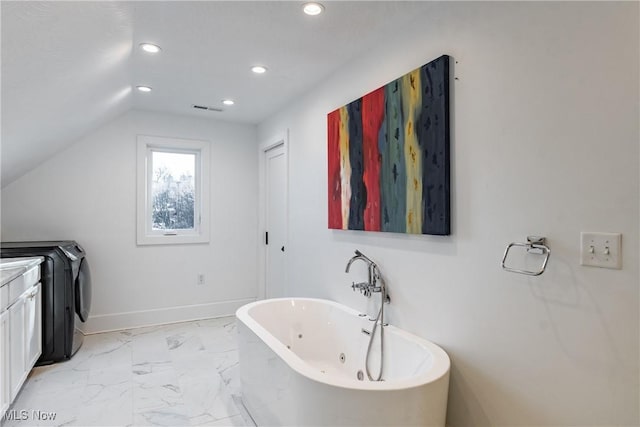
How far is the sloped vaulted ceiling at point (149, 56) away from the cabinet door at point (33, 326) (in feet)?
3.34

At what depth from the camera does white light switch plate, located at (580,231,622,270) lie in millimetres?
1291

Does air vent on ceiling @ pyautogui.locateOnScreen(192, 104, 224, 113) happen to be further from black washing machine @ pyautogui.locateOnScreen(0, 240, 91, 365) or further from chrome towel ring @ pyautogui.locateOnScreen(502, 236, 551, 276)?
chrome towel ring @ pyautogui.locateOnScreen(502, 236, 551, 276)

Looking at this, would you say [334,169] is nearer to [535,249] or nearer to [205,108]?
[535,249]

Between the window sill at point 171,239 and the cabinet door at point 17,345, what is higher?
the window sill at point 171,239

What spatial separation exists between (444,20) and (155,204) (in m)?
3.54

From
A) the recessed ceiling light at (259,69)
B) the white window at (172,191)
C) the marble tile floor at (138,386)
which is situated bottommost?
the marble tile floor at (138,386)

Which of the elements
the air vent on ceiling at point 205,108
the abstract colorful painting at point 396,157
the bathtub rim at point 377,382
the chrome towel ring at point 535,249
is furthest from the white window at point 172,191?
the chrome towel ring at point 535,249

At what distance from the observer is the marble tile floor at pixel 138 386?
230 centimetres

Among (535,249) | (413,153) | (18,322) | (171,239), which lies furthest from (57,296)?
(535,249)

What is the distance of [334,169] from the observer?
2.92m

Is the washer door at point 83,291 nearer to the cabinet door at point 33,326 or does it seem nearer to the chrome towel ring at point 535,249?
the cabinet door at point 33,326

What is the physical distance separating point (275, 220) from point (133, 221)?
154 centimetres

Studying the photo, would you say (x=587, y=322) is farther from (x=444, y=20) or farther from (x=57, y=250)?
(x=57, y=250)

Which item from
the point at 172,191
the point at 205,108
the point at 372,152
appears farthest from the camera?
the point at 172,191
